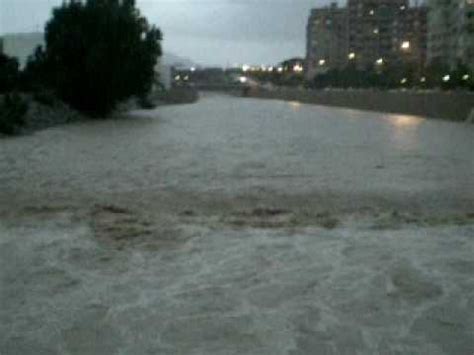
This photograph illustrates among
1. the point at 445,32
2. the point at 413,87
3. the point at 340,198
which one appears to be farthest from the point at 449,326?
the point at 445,32

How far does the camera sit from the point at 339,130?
121ft

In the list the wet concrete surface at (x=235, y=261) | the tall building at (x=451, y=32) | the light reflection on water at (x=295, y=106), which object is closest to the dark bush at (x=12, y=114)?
the wet concrete surface at (x=235, y=261)

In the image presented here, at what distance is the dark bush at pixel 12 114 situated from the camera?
97.5ft

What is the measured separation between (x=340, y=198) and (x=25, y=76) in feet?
100

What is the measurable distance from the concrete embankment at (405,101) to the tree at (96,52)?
15.2m

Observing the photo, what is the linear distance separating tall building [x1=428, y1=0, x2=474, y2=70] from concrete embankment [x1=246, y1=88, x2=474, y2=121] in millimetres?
10310

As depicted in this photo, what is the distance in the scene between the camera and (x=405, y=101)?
179ft

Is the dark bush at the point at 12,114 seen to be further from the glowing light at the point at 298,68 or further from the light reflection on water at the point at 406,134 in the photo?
the glowing light at the point at 298,68

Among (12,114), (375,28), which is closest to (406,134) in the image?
(12,114)

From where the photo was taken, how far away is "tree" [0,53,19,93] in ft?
128

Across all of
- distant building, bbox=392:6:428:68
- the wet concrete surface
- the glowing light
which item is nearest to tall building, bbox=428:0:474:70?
distant building, bbox=392:6:428:68

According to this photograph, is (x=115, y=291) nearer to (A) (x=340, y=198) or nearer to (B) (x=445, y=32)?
(A) (x=340, y=198)

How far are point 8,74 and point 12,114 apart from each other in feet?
30.8

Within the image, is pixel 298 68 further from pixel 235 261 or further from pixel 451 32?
pixel 235 261
